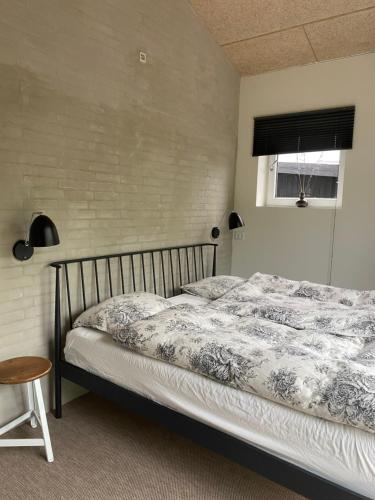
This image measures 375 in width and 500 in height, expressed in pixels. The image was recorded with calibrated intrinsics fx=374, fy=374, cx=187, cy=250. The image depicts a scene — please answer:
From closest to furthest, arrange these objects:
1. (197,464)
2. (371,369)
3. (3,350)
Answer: (371,369) → (197,464) → (3,350)

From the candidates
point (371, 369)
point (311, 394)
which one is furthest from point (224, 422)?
point (371, 369)

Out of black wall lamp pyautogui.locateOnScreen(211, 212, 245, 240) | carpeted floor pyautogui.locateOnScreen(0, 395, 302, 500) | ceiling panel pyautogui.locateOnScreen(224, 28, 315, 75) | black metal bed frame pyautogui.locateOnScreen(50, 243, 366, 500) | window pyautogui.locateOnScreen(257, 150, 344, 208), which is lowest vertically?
carpeted floor pyautogui.locateOnScreen(0, 395, 302, 500)

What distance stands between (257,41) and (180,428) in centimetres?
325

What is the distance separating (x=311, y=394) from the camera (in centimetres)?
147

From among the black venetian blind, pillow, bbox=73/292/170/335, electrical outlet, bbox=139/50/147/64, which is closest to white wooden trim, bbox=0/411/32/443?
pillow, bbox=73/292/170/335

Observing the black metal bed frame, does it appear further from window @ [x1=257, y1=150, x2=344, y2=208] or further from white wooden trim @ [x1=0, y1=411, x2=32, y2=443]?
window @ [x1=257, y1=150, x2=344, y2=208]

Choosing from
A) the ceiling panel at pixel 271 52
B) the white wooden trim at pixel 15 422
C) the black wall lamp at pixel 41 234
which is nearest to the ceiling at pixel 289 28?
the ceiling panel at pixel 271 52

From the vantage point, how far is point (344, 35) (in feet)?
10.3

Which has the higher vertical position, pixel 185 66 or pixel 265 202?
pixel 185 66

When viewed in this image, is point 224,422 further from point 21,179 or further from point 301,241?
point 301,241

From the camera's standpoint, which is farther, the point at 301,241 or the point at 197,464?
the point at 301,241

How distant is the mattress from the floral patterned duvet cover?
45 millimetres

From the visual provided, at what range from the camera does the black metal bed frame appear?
1.45 meters

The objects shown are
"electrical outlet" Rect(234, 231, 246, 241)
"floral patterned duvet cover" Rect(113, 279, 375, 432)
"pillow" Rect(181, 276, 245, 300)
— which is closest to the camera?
"floral patterned duvet cover" Rect(113, 279, 375, 432)
